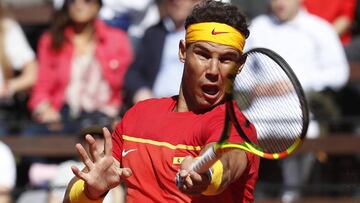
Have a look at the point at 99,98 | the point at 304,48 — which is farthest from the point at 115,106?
the point at 304,48

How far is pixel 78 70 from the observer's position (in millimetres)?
9250

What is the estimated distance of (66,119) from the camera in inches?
Result: 367

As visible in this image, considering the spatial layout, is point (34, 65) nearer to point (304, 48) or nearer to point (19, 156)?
point (19, 156)

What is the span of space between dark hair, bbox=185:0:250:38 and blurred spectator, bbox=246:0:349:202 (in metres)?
3.70

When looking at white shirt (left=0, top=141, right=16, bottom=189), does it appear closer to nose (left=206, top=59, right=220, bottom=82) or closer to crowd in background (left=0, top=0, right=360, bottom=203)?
crowd in background (left=0, top=0, right=360, bottom=203)

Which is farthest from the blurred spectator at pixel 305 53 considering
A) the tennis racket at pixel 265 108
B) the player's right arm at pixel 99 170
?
the player's right arm at pixel 99 170

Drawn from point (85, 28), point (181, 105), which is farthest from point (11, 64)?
point (181, 105)

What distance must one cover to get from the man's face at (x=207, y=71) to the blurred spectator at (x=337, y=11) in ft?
14.7

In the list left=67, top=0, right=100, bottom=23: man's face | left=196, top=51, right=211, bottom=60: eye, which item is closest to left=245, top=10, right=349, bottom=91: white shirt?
left=67, top=0, right=100, bottom=23: man's face

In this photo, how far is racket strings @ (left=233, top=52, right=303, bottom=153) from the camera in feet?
14.7

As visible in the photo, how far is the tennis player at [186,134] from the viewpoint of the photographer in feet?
15.1

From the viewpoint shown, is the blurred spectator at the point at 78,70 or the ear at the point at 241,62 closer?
the ear at the point at 241,62

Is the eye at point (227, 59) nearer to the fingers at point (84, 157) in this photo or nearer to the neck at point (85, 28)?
the fingers at point (84, 157)

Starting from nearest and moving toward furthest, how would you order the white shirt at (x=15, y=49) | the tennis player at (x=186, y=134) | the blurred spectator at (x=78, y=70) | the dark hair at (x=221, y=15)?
the tennis player at (x=186, y=134)
the dark hair at (x=221, y=15)
the blurred spectator at (x=78, y=70)
the white shirt at (x=15, y=49)
